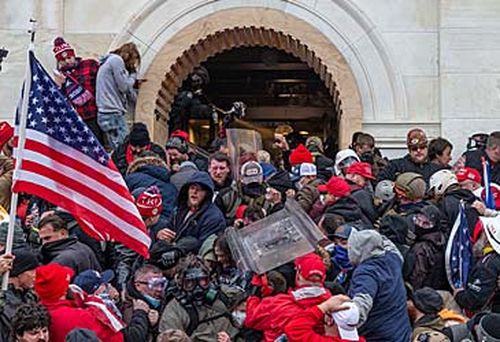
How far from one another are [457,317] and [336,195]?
7.13 ft

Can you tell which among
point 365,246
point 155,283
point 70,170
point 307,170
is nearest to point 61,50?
point 307,170

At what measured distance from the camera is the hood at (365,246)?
7633 millimetres

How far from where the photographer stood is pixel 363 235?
25.2 ft

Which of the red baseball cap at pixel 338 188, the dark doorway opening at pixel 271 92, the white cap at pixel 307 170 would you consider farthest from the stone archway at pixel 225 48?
the red baseball cap at pixel 338 188

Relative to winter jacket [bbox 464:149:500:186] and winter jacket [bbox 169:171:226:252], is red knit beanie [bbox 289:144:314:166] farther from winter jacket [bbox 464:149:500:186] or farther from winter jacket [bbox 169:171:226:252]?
winter jacket [bbox 169:171:226:252]

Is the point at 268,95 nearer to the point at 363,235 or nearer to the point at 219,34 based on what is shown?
the point at 219,34

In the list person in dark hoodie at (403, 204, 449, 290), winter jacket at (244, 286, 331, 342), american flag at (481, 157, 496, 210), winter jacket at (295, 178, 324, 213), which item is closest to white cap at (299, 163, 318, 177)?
winter jacket at (295, 178, 324, 213)

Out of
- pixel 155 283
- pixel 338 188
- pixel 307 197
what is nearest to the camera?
pixel 155 283

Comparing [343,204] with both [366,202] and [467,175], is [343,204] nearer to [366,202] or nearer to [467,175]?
[366,202]

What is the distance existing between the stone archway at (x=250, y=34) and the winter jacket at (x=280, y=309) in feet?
22.8

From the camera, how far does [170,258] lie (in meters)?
8.22

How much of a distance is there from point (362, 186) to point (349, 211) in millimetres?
1320

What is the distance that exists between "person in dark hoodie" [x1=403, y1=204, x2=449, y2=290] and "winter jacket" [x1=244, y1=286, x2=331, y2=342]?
5.37 feet

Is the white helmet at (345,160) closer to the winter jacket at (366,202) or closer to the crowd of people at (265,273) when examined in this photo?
the crowd of people at (265,273)
